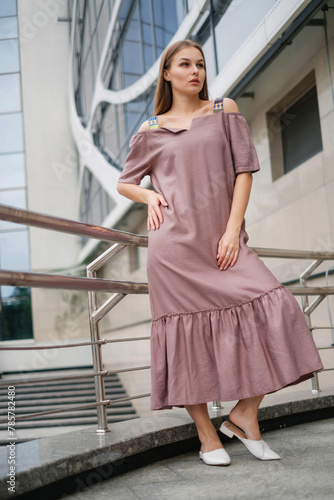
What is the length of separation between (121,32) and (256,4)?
8.52 meters

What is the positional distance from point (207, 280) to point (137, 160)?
596 millimetres

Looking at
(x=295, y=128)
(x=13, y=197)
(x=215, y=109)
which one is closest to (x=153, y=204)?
(x=215, y=109)

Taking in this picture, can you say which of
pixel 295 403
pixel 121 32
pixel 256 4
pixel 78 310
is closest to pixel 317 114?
pixel 256 4

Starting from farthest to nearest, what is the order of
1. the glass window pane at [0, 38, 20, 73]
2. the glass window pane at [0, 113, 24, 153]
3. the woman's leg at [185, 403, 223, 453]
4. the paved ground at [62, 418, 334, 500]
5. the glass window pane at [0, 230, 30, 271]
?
the glass window pane at [0, 38, 20, 73]
the glass window pane at [0, 113, 24, 153]
the glass window pane at [0, 230, 30, 271]
the woman's leg at [185, 403, 223, 453]
the paved ground at [62, 418, 334, 500]

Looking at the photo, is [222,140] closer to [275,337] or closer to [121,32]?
[275,337]

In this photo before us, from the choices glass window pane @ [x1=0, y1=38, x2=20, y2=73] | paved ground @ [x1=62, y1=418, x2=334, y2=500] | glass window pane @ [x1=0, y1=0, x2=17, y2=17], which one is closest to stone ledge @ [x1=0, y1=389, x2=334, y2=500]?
paved ground @ [x1=62, y1=418, x2=334, y2=500]

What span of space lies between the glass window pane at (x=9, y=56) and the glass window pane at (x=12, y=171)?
3691mm

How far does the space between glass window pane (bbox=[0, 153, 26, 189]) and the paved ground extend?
71.6 feet

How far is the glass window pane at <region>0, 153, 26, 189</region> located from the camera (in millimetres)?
22875

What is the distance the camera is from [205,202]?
2129mm

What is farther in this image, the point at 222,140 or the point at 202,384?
the point at 222,140

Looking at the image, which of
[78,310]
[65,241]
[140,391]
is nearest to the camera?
[140,391]

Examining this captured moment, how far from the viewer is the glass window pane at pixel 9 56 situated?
23484 mm

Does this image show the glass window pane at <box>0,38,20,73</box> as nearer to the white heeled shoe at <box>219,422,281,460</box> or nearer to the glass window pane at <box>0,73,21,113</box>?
the glass window pane at <box>0,73,21,113</box>
